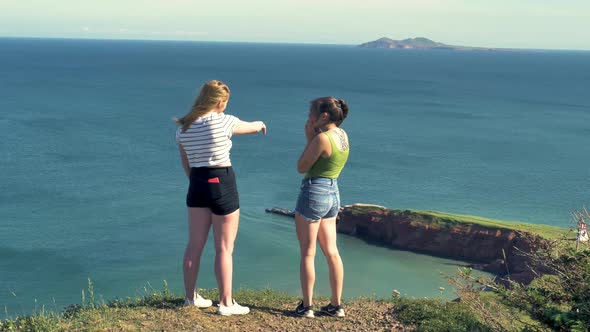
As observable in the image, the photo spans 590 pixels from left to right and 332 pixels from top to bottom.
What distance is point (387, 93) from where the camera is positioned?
362 feet

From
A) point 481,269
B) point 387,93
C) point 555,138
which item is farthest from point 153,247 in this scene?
point 387,93

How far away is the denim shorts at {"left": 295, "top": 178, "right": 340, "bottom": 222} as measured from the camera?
19.5 feet

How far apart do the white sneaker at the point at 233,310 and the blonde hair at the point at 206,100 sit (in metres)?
1.92

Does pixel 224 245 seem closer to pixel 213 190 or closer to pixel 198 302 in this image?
pixel 213 190

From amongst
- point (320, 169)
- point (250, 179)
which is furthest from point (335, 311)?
point (250, 179)

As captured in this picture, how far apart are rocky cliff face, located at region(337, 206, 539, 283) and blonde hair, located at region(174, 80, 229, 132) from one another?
23.3 metres

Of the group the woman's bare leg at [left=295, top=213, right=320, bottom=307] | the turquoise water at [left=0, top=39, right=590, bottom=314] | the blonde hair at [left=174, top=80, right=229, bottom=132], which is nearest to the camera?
the blonde hair at [left=174, top=80, right=229, bottom=132]

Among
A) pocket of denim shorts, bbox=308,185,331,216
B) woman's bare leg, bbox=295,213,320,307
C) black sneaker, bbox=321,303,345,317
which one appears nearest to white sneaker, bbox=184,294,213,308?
woman's bare leg, bbox=295,213,320,307

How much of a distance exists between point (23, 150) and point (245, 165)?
63.6ft

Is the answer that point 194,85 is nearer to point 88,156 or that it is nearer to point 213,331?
point 88,156

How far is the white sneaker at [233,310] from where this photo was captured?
6215 mm

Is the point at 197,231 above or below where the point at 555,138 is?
above

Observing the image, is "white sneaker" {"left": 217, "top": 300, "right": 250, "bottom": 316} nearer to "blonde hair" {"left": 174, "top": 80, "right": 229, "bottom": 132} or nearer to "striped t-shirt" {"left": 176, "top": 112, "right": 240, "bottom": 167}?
"striped t-shirt" {"left": 176, "top": 112, "right": 240, "bottom": 167}

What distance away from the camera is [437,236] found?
32.4 metres
